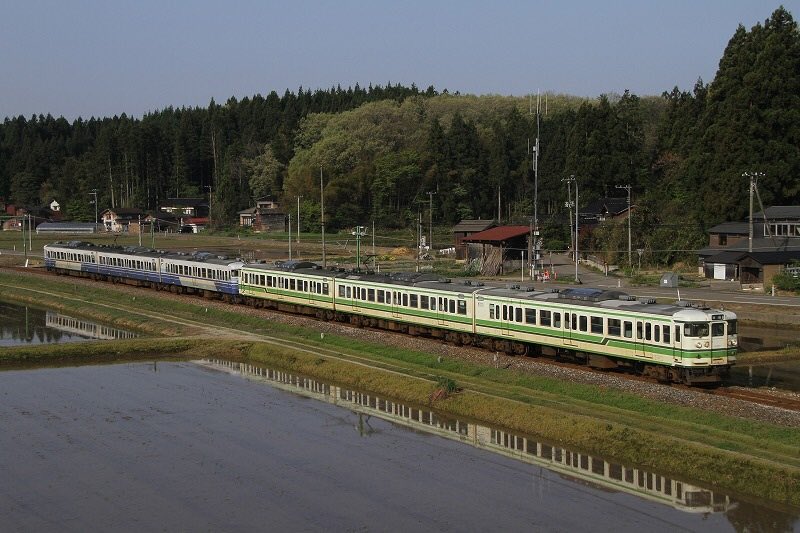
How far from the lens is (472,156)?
11944 cm

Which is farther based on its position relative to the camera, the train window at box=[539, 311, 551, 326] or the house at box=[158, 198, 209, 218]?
the house at box=[158, 198, 209, 218]

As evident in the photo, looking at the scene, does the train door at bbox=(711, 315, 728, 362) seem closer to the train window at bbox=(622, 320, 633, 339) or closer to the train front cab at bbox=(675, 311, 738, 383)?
the train front cab at bbox=(675, 311, 738, 383)

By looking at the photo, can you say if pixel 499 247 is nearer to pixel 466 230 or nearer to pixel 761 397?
pixel 466 230

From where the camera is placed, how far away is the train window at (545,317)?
35.6 m

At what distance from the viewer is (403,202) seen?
125m

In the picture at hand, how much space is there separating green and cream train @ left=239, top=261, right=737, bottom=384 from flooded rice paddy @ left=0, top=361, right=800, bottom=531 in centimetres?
685

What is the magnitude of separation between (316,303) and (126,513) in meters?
31.2

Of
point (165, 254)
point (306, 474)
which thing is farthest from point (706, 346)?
point (165, 254)

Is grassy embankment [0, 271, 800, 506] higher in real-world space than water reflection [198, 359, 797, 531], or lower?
higher

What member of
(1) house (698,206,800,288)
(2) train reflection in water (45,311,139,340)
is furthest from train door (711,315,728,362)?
(1) house (698,206,800,288)

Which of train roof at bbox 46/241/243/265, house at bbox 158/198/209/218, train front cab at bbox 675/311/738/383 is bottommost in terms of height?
train front cab at bbox 675/311/738/383

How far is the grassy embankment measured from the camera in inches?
882

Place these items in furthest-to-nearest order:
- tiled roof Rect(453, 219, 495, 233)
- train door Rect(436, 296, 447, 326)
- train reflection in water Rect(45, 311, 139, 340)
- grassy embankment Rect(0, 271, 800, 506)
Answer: tiled roof Rect(453, 219, 495, 233), train reflection in water Rect(45, 311, 139, 340), train door Rect(436, 296, 447, 326), grassy embankment Rect(0, 271, 800, 506)

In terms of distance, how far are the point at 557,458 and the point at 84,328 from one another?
34.8m
